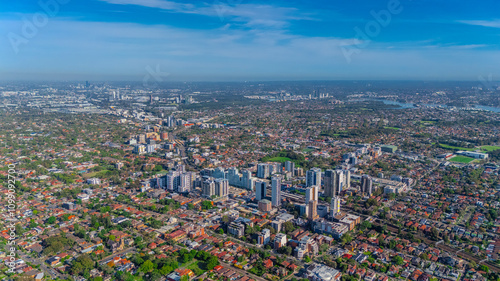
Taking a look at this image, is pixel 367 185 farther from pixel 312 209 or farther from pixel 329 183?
pixel 312 209

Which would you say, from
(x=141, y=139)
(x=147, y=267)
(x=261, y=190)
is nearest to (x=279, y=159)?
(x=261, y=190)

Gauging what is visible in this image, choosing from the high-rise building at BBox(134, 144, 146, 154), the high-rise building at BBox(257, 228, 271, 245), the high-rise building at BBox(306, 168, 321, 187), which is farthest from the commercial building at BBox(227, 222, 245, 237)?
the high-rise building at BBox(134, 144, 146, 154)

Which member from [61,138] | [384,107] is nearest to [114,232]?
[61,138]

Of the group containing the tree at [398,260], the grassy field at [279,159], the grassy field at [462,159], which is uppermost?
the grassy field at [462,159]

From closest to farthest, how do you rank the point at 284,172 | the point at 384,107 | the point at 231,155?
the point at 284,172 < the point at 231,155 < the point at 384,107

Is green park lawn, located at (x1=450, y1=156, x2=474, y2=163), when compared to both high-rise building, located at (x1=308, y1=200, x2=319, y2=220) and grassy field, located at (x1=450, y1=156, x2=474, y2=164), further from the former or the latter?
high-rise building, located at (x1=308, y1=200, x2=319, y2=220)

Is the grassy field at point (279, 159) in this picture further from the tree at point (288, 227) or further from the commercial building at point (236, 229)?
the commercial building at point (236, 229)

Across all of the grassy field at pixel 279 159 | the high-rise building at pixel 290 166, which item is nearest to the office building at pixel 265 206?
the high-rise building at pixel 290 166

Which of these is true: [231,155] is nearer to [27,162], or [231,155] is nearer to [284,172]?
[284,172]
